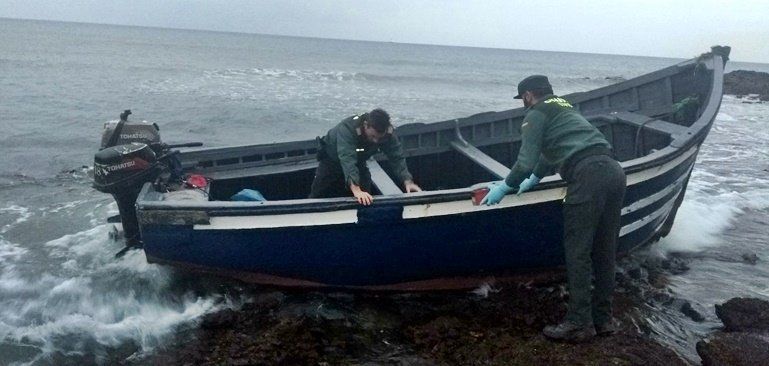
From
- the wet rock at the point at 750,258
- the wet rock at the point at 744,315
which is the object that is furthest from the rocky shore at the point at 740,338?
the wet rock at the point at 750,258

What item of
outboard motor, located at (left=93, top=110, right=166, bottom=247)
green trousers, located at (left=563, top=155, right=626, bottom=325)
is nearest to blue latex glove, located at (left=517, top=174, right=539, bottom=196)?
green trousers, located at (left=563, top=155, right=626, bottom=325)

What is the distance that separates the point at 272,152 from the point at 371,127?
2.53 metres

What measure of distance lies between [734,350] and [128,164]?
574cm

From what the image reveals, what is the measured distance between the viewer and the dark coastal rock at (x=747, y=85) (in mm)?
39406

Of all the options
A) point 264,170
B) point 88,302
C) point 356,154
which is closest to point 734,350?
point 356,154

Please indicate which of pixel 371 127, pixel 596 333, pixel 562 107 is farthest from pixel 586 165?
pixel 371 127

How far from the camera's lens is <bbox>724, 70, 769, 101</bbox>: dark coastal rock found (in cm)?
3941

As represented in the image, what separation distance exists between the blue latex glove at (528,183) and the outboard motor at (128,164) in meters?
3.79

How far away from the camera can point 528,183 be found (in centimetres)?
480

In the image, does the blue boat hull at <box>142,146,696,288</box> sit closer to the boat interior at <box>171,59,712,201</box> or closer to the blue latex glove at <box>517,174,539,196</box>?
the blue latex glove at <box>517,174,539,196</box>

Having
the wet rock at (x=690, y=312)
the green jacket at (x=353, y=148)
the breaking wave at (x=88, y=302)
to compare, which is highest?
the green jacket at (x=353, y=148)

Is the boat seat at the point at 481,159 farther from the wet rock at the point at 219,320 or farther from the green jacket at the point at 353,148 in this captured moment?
the wet rock at the point at 219,320

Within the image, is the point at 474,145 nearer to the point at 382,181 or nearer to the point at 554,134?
the point at 382,181

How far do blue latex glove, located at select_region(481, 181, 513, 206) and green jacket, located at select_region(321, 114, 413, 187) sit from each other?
0.98 m
